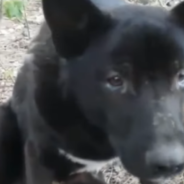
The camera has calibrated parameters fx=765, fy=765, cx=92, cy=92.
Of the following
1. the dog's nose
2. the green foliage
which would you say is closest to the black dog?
the dog's nose

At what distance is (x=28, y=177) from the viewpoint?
3.22m

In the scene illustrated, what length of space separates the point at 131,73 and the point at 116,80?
0.21ft

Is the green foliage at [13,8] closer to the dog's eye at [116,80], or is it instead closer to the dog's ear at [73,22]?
the dog's ear at [73,22]

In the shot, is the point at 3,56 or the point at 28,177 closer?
the point at 28,177

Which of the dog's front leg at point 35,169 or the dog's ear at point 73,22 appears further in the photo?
the dog's front leg at point 35,169

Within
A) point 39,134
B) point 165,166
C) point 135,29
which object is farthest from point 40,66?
point 165,166

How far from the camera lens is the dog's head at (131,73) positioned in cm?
257

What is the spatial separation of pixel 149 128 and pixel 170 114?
0.33 feet

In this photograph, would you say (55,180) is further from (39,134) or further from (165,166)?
(165,166)

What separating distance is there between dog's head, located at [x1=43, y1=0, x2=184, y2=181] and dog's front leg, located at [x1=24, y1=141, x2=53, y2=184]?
1.38 ft

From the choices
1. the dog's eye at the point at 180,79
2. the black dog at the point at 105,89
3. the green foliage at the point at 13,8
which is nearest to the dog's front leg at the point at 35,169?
the black dog at the point at 105,89

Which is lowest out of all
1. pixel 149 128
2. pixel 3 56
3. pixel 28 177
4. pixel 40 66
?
pixel 3 56

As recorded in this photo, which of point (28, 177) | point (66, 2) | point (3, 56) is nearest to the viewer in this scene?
point (66, 2)

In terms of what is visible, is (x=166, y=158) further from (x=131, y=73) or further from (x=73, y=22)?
(x=73, y=22)
